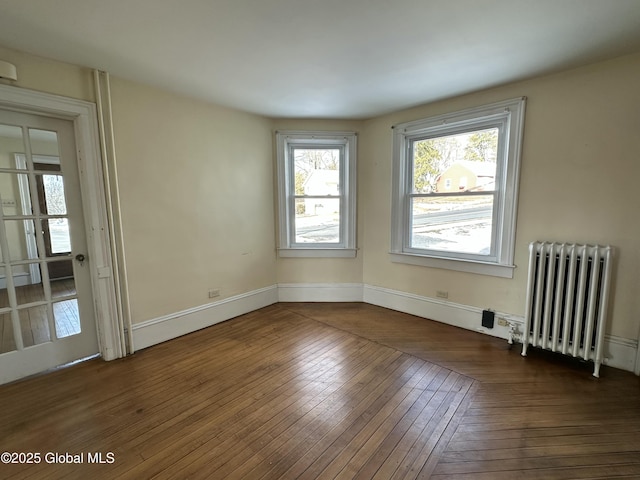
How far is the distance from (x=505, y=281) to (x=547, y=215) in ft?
2.43

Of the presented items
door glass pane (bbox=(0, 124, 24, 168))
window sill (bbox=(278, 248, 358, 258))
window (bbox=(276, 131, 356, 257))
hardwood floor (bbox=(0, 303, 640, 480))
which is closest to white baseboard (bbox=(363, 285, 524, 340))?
hardwood floor (bbox=(0, 303, 640, 480))

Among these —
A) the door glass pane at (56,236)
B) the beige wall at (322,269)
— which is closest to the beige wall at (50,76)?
the door glass pane at (56,236)

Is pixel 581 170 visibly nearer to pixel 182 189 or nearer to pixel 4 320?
pixel 182 189

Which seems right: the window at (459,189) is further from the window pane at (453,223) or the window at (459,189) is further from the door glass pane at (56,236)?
the door glass pane at (56,236)

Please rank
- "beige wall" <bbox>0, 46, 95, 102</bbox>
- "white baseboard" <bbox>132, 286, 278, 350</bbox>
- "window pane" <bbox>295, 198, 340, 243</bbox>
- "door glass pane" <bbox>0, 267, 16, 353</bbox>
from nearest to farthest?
"beige wall" <bbox>0, 46, 95, 102</bbox> < "door glass pane" <bbox>0, 267, 16, 353</bbox> < "white baseboard" <bbox>132, 286, 278, 350</bbox> < "window pane" <bbox>295, 198, 340, 243</bbox>

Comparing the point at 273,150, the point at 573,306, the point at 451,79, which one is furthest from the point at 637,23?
the point at 273,150

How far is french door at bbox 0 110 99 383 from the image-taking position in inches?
86.6

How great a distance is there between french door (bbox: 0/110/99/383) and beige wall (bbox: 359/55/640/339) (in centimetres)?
378

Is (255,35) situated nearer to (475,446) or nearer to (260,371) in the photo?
(260,371)

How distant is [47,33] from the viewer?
185 centimetres

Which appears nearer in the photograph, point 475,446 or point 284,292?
point 475,446

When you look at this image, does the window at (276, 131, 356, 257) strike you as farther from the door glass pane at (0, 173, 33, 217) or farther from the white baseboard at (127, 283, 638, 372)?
the door glass pane at (0, 173, 33, 217)

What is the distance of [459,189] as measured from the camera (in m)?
3.18

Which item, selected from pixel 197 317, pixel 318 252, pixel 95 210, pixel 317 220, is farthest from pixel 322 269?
pixel 95 210
